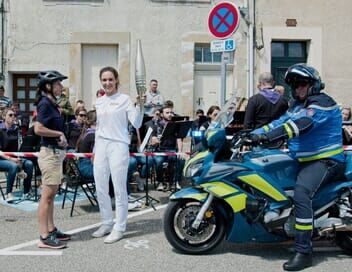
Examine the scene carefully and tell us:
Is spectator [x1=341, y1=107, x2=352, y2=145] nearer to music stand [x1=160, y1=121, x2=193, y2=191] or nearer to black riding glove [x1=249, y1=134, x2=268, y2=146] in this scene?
music stand [x1=160, y1=121, x2=193, y2=191]

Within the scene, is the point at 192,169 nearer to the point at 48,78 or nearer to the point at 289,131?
the point at 289,131

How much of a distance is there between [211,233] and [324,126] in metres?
1.53

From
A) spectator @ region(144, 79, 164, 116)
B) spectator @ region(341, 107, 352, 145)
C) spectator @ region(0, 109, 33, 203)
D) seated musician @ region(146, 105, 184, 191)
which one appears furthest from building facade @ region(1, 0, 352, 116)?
spectator @ region(0, 109, 33, 203)

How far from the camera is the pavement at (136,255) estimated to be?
5160mm

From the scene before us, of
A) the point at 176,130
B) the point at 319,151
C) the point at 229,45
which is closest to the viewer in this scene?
the point at 319,151

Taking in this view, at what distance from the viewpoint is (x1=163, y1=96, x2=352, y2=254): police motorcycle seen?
5.27 meters

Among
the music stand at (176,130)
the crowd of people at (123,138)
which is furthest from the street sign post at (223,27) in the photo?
the crowd of people at (123,138)

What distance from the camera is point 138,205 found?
7926 mm

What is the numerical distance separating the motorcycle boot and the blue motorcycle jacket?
2.95ft

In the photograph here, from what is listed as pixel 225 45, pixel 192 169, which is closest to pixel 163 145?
pixel 225 45

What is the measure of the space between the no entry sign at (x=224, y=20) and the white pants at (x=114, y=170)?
3.39m

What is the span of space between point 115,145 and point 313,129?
2.17 meters

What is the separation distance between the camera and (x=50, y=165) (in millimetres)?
5797

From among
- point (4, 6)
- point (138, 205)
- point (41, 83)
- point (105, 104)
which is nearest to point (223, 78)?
point (138, 205)
